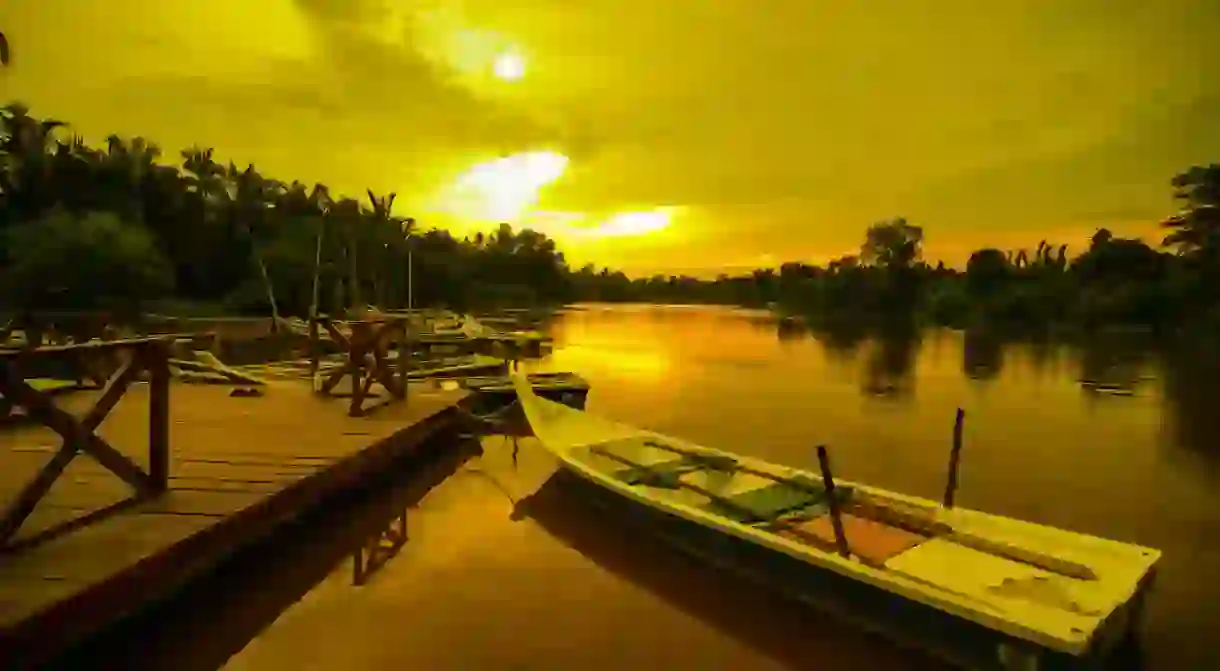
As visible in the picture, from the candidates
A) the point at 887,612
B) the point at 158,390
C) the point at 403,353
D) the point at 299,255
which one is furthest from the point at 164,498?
the point at 299,255

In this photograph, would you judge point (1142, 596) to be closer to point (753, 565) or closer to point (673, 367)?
point (753, 565)

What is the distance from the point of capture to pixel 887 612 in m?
4.72

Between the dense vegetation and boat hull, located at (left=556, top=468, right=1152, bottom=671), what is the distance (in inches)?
666

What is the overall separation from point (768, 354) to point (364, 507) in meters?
25.6

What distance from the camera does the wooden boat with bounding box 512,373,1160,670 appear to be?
4.10m

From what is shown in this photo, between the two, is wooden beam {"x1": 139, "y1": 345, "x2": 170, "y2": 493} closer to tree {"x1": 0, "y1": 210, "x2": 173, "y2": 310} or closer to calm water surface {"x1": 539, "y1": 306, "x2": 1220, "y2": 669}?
calm water surface {"x1": 539, "y1": 306, "x2": 1220, "y2": 669}

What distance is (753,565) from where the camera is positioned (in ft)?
18.9

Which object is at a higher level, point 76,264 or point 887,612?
point 76,264

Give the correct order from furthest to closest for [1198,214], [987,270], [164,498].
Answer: [987,270] → [1198,214] → [164,498]

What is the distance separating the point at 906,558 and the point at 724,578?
1568 mm

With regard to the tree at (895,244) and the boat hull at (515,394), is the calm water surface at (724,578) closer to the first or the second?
the boat hull at (515,394)

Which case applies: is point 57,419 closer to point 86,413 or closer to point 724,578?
point 86,413

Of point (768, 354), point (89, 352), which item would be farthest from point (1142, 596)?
point (768, 354)

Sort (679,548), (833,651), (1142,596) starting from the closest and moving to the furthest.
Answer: (1142,596), (833,651), (679,548)
